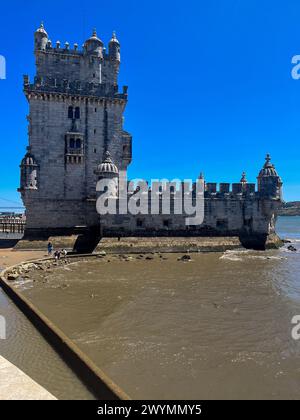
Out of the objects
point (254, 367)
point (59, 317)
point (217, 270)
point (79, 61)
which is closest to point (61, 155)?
point (79, 61)

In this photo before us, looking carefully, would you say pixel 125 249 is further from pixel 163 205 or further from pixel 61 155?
pixel 61 155

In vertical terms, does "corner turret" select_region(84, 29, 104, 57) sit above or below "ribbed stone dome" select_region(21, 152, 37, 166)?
above

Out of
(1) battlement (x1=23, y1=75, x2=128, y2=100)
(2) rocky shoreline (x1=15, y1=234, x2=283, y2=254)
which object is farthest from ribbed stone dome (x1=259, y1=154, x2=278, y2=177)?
(1) battlement (x1=23, y1=75, x2=128, y2=100)

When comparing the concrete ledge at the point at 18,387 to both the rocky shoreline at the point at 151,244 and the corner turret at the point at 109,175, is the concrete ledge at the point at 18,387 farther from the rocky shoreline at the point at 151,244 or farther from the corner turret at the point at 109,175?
the corner turret at the point at 109,175

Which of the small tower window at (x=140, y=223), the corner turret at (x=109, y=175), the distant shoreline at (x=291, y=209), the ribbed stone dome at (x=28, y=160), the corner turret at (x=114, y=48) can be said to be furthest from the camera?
the distant shoreline at (x=291, y=209)

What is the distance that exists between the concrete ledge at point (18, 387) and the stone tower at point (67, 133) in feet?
75.7

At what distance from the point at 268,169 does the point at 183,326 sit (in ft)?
78.5

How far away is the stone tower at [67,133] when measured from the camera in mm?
28656

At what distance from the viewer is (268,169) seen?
29609mm

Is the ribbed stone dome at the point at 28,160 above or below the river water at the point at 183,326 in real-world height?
above

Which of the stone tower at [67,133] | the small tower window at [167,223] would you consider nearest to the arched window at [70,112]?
the stone tower at [67,133]

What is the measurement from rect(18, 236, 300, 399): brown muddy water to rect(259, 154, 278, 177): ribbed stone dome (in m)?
13.5

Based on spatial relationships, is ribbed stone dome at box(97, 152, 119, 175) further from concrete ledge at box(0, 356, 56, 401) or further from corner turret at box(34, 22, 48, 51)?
concrete ledge at box(0, 356, 56, 401)

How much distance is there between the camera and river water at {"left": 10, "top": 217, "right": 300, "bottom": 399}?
6.07 metres
